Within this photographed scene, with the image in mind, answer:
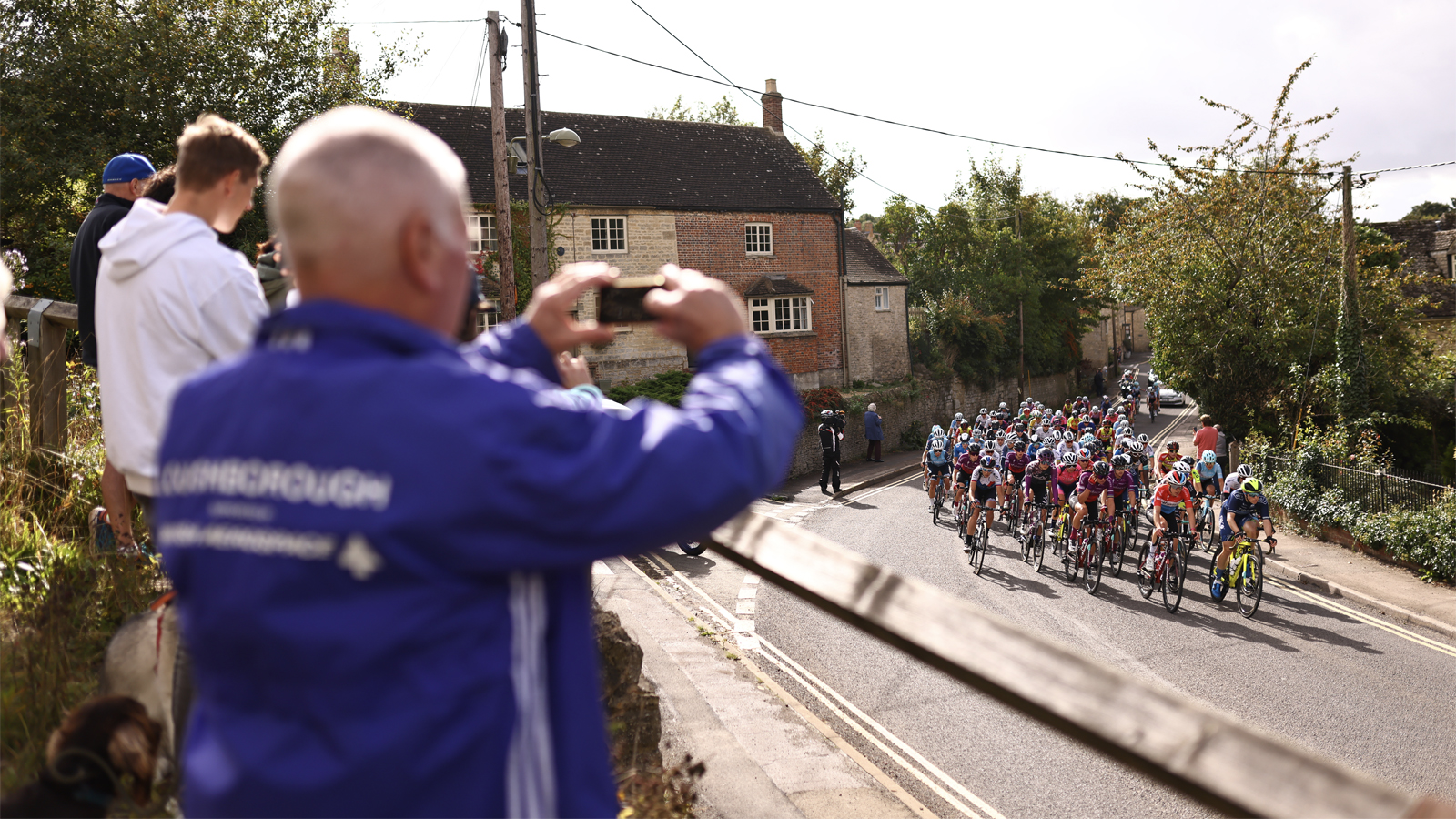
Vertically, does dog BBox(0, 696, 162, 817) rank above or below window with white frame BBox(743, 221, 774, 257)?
below

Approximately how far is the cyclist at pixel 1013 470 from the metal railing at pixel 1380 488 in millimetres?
6368

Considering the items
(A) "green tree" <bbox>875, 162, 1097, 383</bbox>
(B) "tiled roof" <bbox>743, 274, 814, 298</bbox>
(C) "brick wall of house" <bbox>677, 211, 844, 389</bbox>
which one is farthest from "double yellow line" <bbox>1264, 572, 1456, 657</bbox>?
(A) "green tree" <bbox>875, 162, 1097, 383</bbox>

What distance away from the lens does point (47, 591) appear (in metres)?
4.02

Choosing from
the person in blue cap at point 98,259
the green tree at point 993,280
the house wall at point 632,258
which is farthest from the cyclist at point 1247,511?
the green tree at point 993,280

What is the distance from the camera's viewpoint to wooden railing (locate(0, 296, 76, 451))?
19.9 feet

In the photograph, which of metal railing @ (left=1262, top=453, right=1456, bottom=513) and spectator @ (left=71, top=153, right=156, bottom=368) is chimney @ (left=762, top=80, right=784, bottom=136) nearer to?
metal railing @ (left=1262, top=453, right=1456, bottom=513)

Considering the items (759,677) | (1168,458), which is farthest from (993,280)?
(759,677)

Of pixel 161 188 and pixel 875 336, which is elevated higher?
pixel 161 188

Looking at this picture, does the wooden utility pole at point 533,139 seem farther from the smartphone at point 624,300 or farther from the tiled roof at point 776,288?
the tiled roof at point 776,288

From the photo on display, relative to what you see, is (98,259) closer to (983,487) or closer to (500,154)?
(500,154)

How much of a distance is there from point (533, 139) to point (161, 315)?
586 inches

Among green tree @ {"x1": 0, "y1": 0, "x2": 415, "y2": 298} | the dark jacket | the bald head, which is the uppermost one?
green tree @ {"x1": 0, "y1": 0, "x2": 415, "y2": 298}

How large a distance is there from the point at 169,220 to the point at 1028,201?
56.0 meters

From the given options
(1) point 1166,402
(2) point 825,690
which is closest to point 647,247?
(2) point 825,690
